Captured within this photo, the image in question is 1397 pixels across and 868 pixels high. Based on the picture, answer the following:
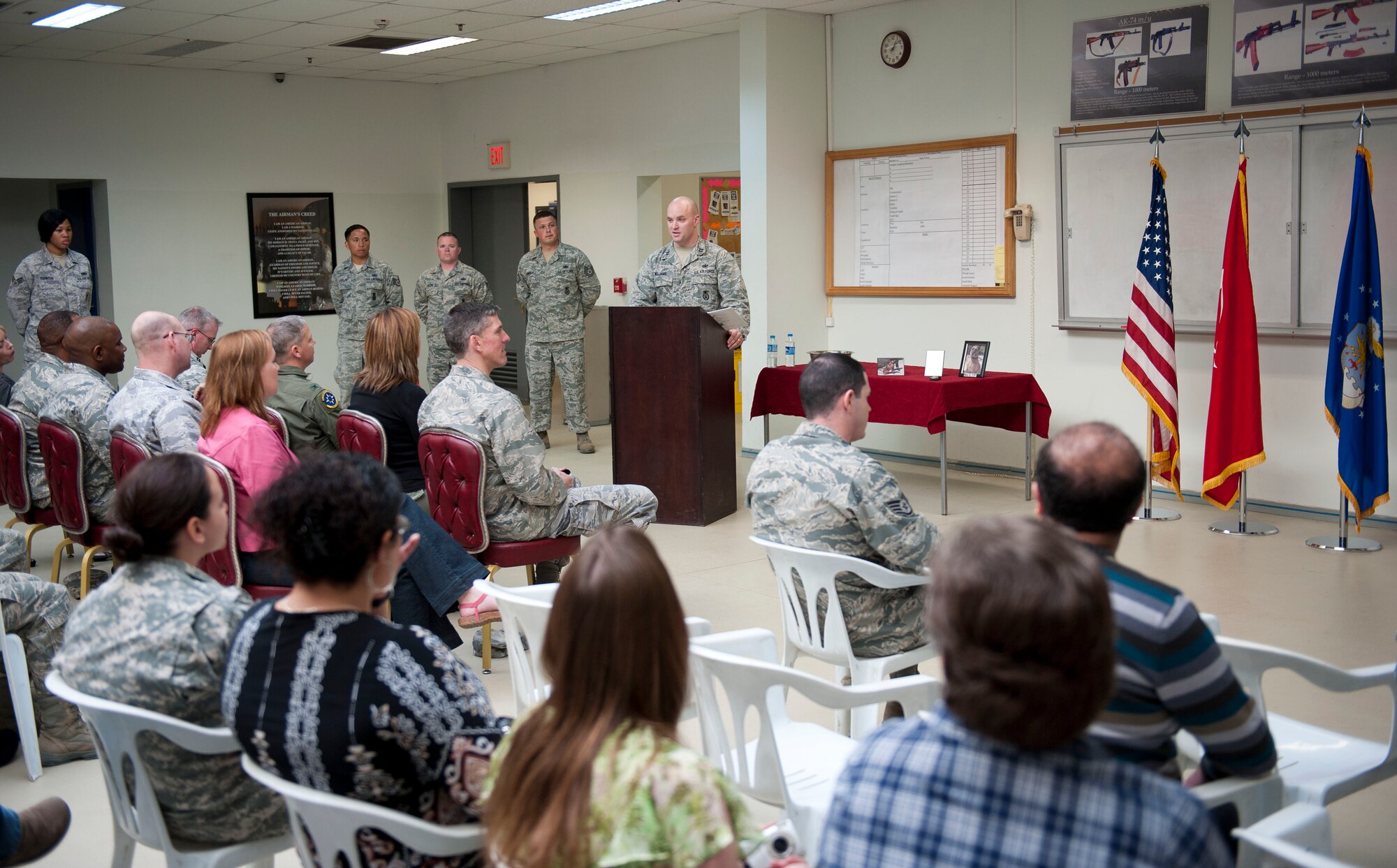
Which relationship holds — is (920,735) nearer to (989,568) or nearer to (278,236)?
(989,568)

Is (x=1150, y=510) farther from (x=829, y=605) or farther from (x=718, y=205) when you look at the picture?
(x=718, y=205)

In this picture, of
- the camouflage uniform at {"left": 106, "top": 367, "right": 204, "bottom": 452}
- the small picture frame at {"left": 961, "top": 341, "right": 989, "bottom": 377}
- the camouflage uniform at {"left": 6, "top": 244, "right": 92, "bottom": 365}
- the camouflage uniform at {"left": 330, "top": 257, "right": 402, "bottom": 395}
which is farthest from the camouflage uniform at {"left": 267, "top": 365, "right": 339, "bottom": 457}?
the camouflage uniform at {"left": 330, "top": 257, "right": 402, "bottom": 395}

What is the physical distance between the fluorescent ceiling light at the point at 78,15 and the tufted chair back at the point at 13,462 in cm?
385

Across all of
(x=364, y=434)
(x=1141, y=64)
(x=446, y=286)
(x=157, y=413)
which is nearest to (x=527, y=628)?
(x=364, y=434)

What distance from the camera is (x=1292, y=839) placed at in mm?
1748

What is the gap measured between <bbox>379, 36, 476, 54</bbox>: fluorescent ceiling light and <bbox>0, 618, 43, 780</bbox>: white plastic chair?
6.85m

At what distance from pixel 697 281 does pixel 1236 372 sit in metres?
2.87

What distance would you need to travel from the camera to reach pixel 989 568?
1.18 m

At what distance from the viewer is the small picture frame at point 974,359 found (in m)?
6.72

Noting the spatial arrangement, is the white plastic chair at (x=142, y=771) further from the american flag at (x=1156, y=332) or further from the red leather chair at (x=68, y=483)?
the american flag at (x=1156, y=332)

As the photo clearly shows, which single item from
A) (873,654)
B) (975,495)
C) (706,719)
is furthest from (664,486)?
(706,719)

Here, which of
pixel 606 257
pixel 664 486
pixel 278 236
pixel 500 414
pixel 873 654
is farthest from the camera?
pixel 278 236

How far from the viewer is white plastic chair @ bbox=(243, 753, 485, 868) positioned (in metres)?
1.70

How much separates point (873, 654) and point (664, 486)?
3.40 meters
